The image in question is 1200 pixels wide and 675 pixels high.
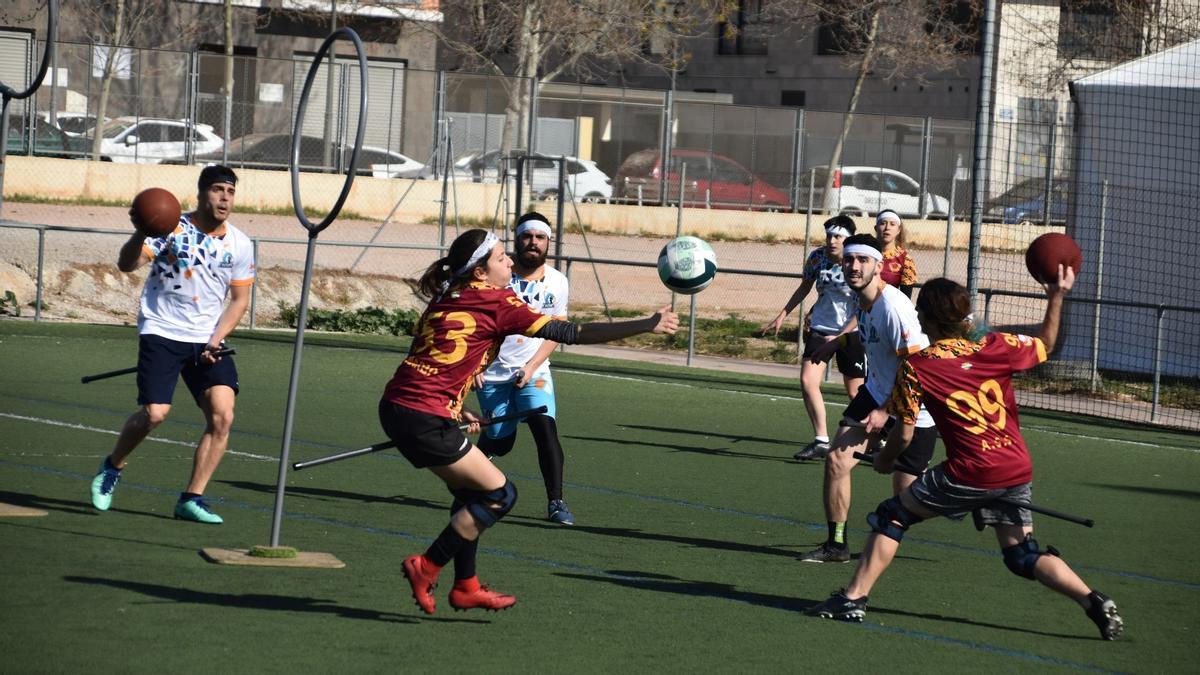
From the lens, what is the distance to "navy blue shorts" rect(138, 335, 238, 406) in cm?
877

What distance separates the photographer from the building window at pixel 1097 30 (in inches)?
1284

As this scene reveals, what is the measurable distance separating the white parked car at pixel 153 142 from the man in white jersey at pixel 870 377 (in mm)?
27162

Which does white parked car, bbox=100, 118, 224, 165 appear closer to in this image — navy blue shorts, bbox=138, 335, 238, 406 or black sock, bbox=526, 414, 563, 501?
black sock, bbox=526, 414, 563, 501

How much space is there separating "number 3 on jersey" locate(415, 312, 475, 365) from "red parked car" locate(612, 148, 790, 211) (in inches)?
1201

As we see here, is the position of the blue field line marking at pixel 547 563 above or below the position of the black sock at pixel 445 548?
below

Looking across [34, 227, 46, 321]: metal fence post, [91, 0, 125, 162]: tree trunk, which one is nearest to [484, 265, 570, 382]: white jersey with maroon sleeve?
[34, 227, 46, 321]: metal fence post

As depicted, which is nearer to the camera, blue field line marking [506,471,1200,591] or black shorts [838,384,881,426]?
blue field line marking [506,471,1200,591]

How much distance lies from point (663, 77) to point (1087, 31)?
760 inches

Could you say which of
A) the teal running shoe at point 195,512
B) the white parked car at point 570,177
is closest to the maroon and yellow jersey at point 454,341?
the teal running shoe at point 195,512

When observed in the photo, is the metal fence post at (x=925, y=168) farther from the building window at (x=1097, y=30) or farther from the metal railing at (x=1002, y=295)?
the metal railing at (x=1002, y=295)

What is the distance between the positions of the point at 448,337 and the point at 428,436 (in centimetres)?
44

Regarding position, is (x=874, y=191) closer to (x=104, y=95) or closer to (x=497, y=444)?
(x=104, y=95)

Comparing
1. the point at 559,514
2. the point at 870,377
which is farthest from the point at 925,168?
the point at 870,377

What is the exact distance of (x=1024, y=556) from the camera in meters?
7.26
